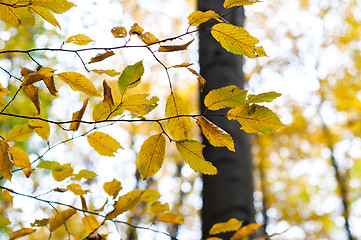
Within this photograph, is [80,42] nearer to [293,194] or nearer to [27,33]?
[27,33]

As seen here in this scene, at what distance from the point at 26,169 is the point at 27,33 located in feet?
9.33

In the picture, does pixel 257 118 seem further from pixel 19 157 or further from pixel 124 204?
pixel 19 157

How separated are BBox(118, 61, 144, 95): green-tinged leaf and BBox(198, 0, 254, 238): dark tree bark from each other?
70cm

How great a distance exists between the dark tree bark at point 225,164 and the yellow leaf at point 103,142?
2.07 ft

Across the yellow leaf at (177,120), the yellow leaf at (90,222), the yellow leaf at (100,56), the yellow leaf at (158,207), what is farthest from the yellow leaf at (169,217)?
the yellow leaf at (100,56)

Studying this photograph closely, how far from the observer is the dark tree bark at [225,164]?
1030 mm

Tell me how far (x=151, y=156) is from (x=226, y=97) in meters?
0.16

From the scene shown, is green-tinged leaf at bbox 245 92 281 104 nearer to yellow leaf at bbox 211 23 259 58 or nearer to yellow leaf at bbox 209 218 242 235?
yellow leaf at bbox 211 23 259 58

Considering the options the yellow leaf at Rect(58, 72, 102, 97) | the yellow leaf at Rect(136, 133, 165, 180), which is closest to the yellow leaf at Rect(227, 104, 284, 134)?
the yellow leaf at Rect(136, 133, 165, 180)

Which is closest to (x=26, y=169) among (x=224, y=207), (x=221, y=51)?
(x=224, y=207)

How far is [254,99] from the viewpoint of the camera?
417mm

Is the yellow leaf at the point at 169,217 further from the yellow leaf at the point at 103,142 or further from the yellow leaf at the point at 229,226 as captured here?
the yellow leaf at the point at 103,142

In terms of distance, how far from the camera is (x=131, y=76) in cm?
43

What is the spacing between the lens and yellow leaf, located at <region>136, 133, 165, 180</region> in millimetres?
453
